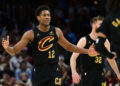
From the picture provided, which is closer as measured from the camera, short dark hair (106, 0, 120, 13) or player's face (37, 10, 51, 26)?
short dark hair (106, 0, 120, 13)

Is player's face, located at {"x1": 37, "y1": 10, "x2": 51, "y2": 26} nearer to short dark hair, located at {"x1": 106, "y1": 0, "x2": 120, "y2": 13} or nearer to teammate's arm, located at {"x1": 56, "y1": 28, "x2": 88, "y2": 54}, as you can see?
teammate's arm, located at {"x1": 56, "y1": 28, "x2": 88, "y2": 54}

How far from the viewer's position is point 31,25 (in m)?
15.3

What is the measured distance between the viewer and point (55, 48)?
726 cm

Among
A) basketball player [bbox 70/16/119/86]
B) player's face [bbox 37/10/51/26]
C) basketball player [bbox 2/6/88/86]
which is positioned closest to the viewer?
basketball player [bbox 2/6/88/86]

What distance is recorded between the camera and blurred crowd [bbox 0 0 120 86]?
40.5 ft

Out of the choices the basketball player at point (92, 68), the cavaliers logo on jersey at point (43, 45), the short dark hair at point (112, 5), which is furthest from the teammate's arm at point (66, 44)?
the short dark hair at point (112, 5)

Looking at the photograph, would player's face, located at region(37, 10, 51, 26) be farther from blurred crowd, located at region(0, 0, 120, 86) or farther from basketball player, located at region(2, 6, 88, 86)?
blurred crowd, located at region(0, 0, 120, 86)

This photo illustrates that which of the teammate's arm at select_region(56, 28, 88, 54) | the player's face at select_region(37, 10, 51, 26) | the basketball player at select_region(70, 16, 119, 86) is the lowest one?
the basketball player at select_region(70, 16, 119, 86)

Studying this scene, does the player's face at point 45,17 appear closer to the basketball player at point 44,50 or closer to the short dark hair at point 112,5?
the basketball player at point 44,50

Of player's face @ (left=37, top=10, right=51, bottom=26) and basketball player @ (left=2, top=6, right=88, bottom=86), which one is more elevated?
player's face @ (left=37, top=10, right=51, bottom=26)

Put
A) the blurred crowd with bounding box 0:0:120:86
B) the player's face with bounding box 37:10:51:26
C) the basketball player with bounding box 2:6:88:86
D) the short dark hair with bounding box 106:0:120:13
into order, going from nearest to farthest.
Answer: the short dark hair with bounding box 106:0:120:13, the basketball player with bounding box 2:6:88:86, the player's face with bounding box 37:10:51:26, the blurred crowd with bounding box 0:0:120:86

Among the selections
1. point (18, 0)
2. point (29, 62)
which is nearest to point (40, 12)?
point (29, 62)

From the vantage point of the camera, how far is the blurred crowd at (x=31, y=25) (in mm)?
12359

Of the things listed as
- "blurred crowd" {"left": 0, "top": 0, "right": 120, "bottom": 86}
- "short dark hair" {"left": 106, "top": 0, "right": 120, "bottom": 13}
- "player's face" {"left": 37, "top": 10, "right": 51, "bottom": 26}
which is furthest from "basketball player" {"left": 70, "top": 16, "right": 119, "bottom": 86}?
"blurred crowd" {"left": 0, "top": 0, "right": 120, "bottom": 86}
